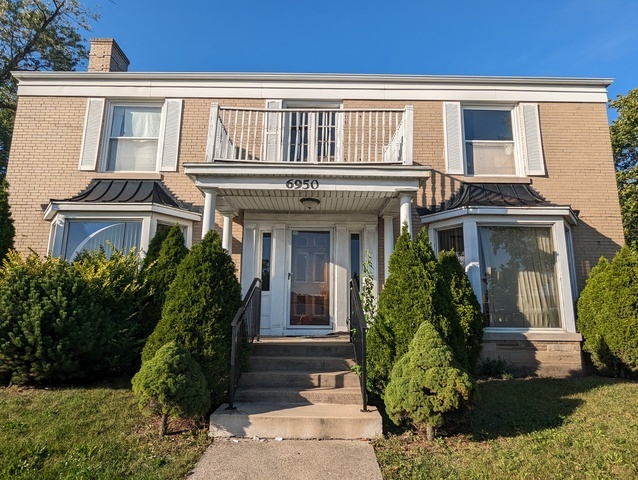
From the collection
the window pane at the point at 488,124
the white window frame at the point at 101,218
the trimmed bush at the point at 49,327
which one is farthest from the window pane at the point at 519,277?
the trimmed bush at the point at 49,327

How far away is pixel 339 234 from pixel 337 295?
1237 mm

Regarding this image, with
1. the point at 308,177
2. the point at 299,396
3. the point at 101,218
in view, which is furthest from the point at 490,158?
the point at 101,218

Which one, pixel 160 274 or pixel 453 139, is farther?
pixel 453 139

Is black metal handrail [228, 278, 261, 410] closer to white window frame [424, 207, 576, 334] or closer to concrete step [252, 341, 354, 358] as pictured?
concrete step [252, 341, 354, 358]

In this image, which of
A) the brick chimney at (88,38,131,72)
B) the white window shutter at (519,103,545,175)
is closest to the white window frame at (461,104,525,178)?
the white window shutter at (519,103,545,175)

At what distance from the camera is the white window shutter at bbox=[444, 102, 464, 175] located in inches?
326

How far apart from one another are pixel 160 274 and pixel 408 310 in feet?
12.4

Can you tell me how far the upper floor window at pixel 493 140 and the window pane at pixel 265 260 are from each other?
158 inches

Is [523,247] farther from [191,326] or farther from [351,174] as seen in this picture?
[191,326]

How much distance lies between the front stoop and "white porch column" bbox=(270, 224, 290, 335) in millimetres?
1424

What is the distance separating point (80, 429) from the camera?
4.09 metres

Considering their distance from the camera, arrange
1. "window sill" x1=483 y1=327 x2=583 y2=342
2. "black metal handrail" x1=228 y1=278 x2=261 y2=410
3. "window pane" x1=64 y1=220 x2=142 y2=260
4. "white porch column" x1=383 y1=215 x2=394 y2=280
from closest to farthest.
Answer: "black metal handrail" x1=228 y1=278 x2=261 y2=410, "window sill" x1=483 y1=327 x2=583 y2=342, "window pane" x1=64 y1=220 x2=142 y2=260, "white porch column" x1=383 y1=215 x2=394 y2=280

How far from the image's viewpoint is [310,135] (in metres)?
7.12

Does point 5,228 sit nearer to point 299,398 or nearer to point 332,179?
point 332,179
